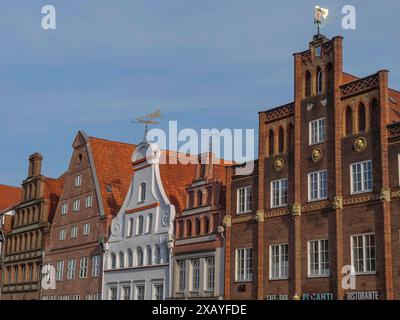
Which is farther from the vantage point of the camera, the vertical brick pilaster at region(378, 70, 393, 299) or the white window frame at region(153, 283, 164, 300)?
the white window frame at region(153, 283, 164, 300)

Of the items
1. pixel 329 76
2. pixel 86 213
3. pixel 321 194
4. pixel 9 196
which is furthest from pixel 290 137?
pixel 9 196

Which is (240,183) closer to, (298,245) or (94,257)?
(298,245)

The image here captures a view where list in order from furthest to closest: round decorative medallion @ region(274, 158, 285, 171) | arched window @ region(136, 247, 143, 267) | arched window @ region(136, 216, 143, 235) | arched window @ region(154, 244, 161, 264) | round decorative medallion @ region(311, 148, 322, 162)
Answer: arched window @ region(136, 216, 143, 235)
arched window @ region(136, 247, 143, 267)
arched window @ region(154, 244, 161, 264)
round decorative medallion @ region(274, 158, 285, 171)
round decorative medallion @ region(311, 148, 322, 162)

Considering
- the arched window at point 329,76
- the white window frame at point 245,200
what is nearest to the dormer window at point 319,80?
the arched window at point 329,76

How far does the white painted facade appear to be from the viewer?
1955 inches

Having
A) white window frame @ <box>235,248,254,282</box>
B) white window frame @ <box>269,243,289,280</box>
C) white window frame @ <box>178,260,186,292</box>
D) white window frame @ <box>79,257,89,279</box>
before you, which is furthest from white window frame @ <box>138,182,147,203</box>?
white window frame @ <box>269,243,289,280</box>

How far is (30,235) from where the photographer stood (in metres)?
70.8

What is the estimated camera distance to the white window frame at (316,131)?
128 feet

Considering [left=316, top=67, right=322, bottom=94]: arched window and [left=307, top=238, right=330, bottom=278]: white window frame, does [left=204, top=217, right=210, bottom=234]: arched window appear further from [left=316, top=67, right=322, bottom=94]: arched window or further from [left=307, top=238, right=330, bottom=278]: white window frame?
[left=316, top=67, right=322, bottom=94]: arched window

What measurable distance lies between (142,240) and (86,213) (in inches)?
435

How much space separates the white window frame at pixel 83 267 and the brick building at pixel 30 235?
27.0ft

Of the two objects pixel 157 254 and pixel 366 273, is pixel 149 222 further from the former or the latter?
pixel 366 273

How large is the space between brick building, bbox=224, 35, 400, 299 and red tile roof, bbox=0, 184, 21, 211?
183ft

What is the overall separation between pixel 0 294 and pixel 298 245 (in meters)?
47.1
